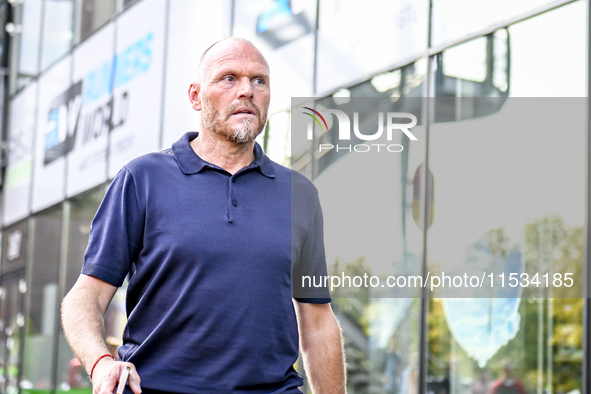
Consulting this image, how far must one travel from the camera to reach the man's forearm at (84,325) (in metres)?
2.01

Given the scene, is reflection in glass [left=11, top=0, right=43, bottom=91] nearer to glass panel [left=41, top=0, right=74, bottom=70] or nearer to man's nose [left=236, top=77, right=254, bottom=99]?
glass panel [left=41, top=0, right=74, bottom=70]

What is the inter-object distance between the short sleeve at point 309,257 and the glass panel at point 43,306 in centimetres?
1009

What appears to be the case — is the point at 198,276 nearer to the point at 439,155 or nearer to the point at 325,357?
the point at 325,357

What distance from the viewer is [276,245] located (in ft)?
7.02

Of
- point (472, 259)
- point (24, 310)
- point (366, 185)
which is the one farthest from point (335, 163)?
point (24, 310)

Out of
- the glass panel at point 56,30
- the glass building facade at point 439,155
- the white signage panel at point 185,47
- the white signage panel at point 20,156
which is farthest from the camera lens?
the white signage panel at point 20,156

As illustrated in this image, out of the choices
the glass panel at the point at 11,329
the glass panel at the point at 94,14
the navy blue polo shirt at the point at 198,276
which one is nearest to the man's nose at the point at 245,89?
the navy blue polo shirt at the point at 198,276

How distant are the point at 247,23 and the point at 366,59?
1875mm

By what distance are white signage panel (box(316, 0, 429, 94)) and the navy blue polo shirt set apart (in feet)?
12.5

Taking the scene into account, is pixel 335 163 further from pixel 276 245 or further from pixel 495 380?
pixel 276 245

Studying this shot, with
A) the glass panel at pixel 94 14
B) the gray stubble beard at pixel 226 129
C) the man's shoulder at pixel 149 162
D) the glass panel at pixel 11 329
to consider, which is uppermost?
the glass panel at pixel 94 14

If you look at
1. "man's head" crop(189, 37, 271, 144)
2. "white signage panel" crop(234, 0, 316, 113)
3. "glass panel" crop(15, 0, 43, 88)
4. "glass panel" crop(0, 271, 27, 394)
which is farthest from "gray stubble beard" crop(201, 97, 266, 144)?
"glass panel" crop(15, 0, 43, 88)

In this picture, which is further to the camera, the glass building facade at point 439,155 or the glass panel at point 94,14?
the glass panel at point 94,14

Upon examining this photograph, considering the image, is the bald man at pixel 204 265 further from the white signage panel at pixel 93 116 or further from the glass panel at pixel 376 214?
the white signage panel at pixel 93 116
